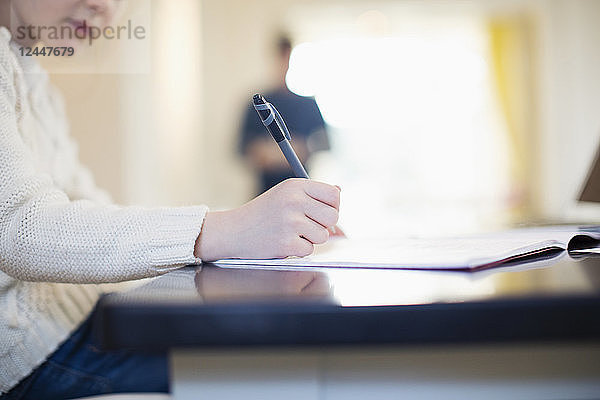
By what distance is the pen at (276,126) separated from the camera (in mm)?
602

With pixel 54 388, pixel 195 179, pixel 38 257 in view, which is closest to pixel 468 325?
pixel 38 257

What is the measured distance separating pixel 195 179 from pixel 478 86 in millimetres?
2509

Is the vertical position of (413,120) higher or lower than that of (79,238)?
lower

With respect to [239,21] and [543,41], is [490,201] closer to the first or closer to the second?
[543,41]

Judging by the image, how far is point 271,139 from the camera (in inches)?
145

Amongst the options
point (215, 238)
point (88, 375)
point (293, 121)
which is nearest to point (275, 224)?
point (215, 238)

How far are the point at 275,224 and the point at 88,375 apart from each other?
0.28m

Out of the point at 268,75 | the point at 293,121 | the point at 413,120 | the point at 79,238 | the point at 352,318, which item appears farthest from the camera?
the point at 413,120

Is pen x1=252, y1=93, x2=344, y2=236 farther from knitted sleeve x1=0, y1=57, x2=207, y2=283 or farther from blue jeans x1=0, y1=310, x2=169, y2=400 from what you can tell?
blue jeans x1=0, y1=310, x2=169, y2=400

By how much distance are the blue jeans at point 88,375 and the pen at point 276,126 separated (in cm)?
24

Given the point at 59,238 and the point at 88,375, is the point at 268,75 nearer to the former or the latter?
the point at 88,375

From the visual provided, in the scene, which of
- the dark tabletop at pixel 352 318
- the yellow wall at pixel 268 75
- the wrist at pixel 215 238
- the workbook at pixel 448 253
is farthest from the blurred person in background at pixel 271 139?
the dark tabletop at pixel 352 318

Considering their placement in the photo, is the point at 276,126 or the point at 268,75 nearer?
the point at 276,126

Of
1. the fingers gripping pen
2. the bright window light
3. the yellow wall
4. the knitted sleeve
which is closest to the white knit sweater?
the knitted sleeve
